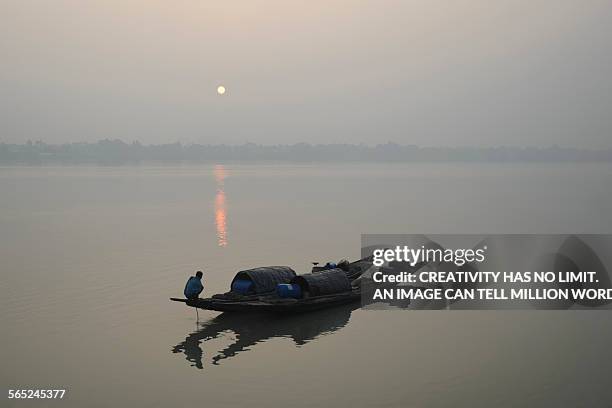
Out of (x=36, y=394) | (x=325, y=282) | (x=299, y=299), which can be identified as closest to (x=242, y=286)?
(x=299, y=299)

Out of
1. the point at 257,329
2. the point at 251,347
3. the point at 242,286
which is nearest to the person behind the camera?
the point at 251,347

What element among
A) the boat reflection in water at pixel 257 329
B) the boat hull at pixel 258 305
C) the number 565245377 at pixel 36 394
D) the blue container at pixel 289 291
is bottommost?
the number 565245377 at pixel 36 394

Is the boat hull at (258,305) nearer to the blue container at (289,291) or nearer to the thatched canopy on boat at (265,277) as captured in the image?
the blue container at (289,291)

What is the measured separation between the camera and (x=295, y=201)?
3656 inches

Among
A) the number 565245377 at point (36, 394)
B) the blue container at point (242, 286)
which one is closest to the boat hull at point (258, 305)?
the blue container at point (242, 286)

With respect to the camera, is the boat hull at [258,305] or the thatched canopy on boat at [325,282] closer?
the boat hull at [258,305]

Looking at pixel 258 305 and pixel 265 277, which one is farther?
pixel 265 277

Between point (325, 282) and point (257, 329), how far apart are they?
375cm

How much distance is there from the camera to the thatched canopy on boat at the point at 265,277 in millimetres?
26031

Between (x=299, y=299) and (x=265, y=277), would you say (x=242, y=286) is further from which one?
(x=299, y=299)

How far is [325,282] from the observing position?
87.0 feet

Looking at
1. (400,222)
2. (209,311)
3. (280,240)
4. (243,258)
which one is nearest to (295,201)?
(400,222)

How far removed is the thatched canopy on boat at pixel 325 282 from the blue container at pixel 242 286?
172cm

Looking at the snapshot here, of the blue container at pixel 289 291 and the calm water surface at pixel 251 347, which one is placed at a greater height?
the blue container at pixel 289 291
